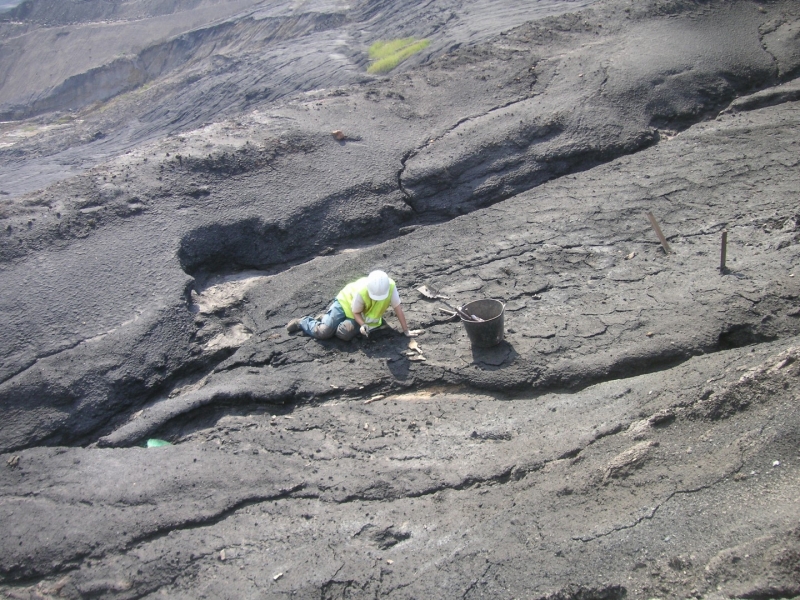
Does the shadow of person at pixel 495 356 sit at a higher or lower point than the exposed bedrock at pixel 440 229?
lower

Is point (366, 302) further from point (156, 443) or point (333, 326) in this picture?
point (156, 443)

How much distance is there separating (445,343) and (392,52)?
11.0 metres

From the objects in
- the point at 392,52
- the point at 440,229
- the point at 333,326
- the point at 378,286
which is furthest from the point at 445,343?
the point at 392,52

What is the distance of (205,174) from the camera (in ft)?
25.3

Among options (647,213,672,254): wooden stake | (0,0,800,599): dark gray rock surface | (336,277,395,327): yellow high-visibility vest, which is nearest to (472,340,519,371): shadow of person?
(0,0,800,599): dark gray rock surface

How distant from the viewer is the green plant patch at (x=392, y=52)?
44.9 feet

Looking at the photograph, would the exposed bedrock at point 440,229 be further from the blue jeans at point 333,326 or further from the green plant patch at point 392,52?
the green plant patch at point 392,52

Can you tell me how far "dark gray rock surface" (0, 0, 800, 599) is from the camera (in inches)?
137

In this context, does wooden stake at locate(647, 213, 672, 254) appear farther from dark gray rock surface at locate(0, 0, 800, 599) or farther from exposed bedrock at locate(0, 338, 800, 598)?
exposed bedrock at locate(0, 338, 800, 598)

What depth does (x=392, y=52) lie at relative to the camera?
14367mm

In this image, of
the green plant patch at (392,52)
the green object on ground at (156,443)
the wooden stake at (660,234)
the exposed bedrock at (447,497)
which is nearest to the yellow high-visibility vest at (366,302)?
the exposed bedrock at (447,497)

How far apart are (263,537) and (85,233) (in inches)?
182

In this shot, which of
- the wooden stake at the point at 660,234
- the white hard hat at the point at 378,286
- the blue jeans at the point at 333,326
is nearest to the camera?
the white hard hat at the point at 378,286

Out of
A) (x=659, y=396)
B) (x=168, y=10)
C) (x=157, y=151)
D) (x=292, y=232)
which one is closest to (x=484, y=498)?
(x=659, y=396)
